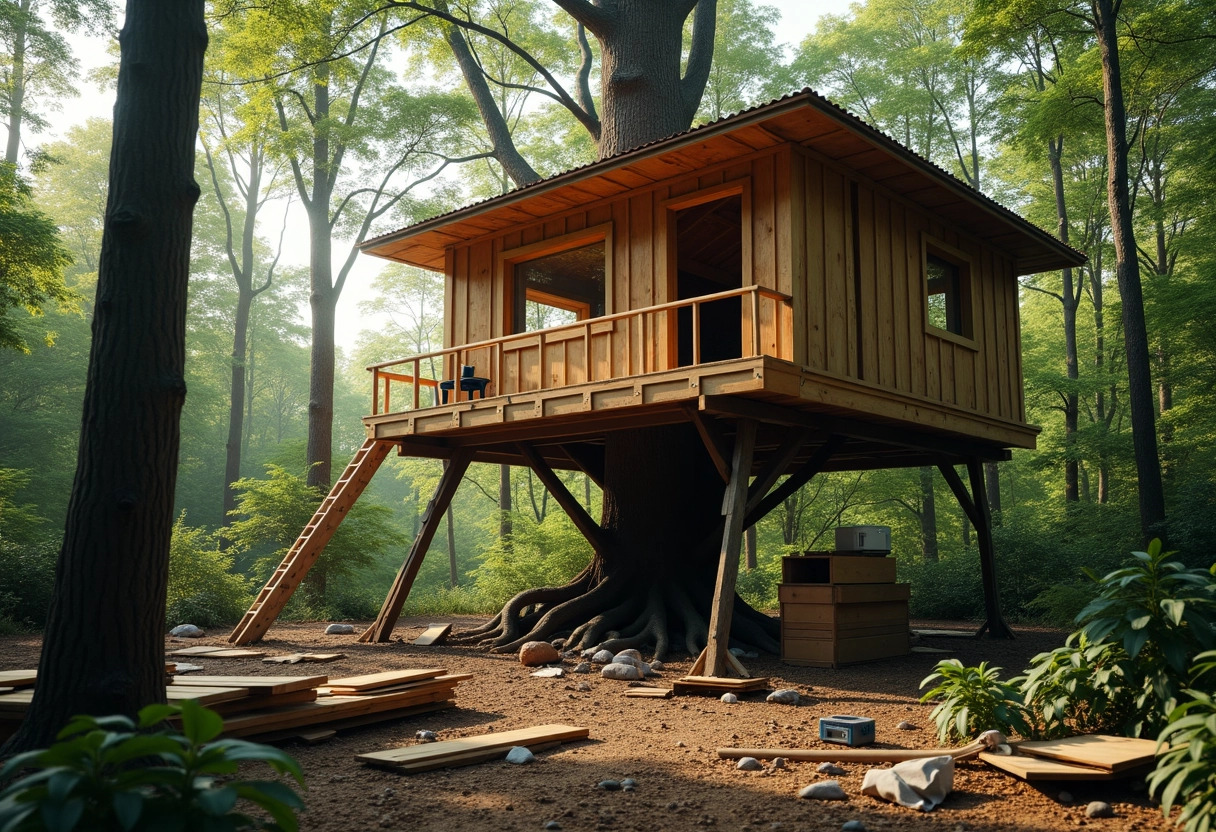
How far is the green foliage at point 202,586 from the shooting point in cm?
1523

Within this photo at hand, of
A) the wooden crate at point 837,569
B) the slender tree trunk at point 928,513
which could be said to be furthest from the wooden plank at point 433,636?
the slender tree trunk at point 928,513

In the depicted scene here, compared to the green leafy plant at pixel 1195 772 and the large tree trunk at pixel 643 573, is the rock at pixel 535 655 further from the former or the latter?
the green leafy plant at pixel 1195 772

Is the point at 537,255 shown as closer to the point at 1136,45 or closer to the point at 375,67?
the point at 1136,45

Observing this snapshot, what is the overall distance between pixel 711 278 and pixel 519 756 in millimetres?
10205

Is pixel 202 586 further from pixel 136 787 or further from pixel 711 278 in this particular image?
pixel 136 787

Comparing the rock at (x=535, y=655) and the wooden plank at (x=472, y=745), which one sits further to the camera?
the rock at (x=535, y=655)

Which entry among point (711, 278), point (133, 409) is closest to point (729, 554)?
point (133, 409)

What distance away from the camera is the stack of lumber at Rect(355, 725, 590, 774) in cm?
537

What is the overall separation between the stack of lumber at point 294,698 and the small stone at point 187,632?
738 cm

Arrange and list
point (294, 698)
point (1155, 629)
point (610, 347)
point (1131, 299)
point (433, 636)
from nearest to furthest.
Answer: point (1155, 629), point (294, 698), point (610, 347), point (433, 636), point (1131, 299)

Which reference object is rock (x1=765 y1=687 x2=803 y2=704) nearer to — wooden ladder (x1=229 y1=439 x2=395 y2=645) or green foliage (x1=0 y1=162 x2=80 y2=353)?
wooden ladder (x1=229 y1=439 x2=395 y2=645)

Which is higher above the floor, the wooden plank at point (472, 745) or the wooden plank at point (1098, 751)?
the wooden plank at point (1098, 751)

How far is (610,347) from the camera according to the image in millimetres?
10703

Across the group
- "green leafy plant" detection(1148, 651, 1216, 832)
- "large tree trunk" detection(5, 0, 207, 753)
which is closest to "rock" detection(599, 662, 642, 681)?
"large tree trunk" detection(5, 0, 207, 753)
